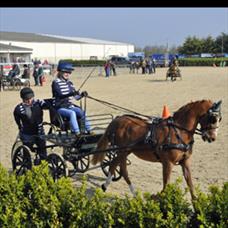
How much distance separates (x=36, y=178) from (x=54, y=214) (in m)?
0.58

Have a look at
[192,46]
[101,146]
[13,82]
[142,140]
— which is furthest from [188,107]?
[192,46]

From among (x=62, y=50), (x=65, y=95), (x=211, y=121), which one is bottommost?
(x=211, y=121)

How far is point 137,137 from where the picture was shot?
20.6 ft

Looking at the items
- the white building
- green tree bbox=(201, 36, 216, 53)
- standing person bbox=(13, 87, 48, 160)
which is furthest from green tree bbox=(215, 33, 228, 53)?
standing person bbox=(13, 87, 48, 160)

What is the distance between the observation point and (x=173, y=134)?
19.2ft

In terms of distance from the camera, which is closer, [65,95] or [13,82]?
[65,95]

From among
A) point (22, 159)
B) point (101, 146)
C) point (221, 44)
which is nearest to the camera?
point (101, 146)

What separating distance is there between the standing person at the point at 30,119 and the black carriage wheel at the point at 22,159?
0.64ft

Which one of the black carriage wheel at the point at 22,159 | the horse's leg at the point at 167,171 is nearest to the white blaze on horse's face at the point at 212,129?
the horse's leg at the point at 167,171

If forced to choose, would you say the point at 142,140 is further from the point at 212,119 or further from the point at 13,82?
the point at 13,82

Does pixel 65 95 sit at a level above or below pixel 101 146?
above

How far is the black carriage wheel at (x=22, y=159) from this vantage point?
7.18 meters

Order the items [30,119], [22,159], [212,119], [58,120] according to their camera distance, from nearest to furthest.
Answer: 1. [212,119]
2. [58,120]
3. [30,119]
4. [22,159]

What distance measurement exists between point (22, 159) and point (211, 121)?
3.60 m
